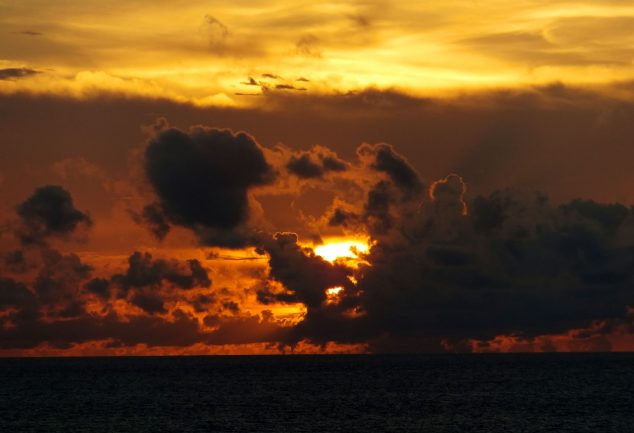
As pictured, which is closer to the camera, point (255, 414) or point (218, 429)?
point (218, 429)

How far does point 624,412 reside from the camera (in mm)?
188750

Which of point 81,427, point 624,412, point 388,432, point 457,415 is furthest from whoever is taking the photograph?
point 624,412

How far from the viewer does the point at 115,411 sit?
196 m

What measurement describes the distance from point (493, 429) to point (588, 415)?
36.0 m

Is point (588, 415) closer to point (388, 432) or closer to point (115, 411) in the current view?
point (388, 432)

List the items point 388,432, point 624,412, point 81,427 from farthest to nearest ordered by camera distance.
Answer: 1. point 624,412
2. point 81,427
3. point 388,432

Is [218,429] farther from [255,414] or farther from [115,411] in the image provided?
[115,411]

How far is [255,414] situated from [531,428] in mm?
49832

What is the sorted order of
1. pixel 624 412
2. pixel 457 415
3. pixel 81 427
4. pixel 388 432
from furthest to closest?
pixel 624 412, pixel 457 415, pixel 81 427, pixel 388 432

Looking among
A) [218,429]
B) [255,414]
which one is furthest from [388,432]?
[255,414]

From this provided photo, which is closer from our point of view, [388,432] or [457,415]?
[388,432]

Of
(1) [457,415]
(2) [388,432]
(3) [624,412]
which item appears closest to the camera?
(2) [388,432]

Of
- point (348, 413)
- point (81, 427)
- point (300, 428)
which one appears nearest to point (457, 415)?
point (348, 413)

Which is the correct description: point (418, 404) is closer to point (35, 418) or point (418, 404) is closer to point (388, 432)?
point (388, 432)
